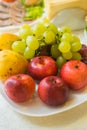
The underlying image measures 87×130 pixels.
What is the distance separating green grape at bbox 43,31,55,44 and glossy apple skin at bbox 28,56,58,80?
4 cm

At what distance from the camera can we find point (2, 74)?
1.91 ft

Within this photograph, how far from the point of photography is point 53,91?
20.2 inches

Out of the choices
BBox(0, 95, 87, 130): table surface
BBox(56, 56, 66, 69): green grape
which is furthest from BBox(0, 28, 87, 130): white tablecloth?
BBox(56, 56, 66, 69): green grape

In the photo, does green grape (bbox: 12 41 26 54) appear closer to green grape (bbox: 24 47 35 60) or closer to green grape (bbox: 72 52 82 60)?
green grape (bbox: 24 47 35 60)

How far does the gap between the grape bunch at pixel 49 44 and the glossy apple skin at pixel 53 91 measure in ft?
0.31

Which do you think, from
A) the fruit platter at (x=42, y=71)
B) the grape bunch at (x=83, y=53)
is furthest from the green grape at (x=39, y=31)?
the grape bunch at (x=83, y=53)

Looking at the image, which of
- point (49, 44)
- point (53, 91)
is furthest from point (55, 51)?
point (53, 91)

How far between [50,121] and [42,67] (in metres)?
0.12

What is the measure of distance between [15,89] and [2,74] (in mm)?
73

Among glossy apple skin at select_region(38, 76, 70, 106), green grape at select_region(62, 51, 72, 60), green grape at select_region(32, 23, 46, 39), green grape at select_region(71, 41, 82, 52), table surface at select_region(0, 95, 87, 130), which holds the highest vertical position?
green grape at select_region(32, 23, 46, 39)

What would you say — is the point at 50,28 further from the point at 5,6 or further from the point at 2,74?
the point at 5,6

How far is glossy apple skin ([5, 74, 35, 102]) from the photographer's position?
52cm

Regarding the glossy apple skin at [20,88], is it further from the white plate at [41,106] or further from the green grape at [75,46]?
the green grape at [75,46]

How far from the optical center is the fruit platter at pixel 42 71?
53cm
